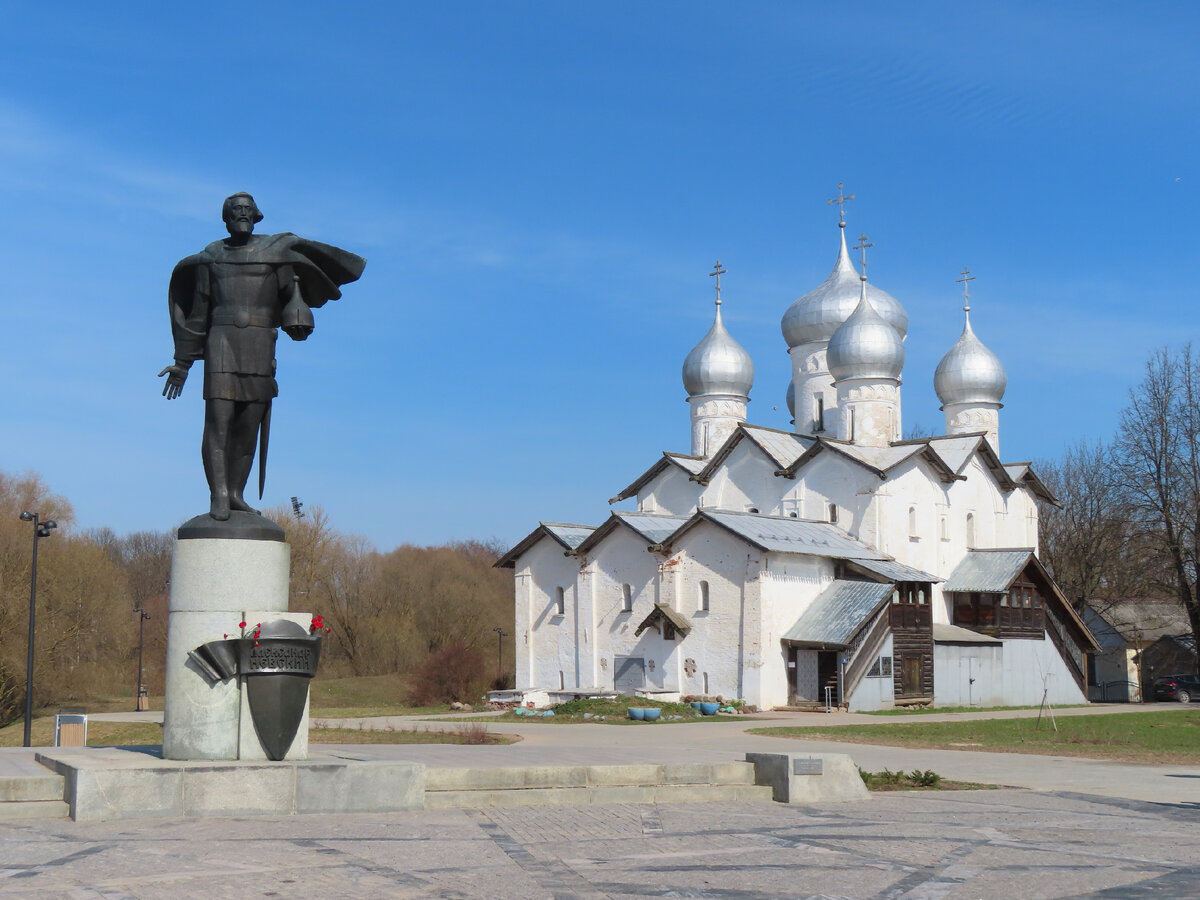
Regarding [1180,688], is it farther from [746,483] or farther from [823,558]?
[746,483]

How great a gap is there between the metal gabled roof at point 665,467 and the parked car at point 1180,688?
1761 cm

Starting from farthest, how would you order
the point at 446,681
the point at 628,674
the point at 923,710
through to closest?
the point at 628,674
the point at 446,681
the point at 923,710

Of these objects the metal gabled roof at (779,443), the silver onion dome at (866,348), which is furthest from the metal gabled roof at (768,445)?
the silver onion dome at (866,348)

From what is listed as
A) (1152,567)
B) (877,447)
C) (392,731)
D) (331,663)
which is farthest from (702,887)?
(331,663)

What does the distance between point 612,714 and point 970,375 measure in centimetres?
2359

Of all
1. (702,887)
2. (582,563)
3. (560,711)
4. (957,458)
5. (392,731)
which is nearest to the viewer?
(702,887)

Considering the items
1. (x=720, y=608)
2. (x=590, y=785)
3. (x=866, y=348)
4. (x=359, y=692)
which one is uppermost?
(x=866, y=348)

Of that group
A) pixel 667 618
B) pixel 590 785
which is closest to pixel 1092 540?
pixel 667 618

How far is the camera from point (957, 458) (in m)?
43.5

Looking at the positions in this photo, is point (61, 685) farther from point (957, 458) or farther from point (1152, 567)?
point (1152, 567)

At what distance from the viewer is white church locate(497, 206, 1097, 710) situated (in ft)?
117

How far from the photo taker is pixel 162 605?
68.2 meters

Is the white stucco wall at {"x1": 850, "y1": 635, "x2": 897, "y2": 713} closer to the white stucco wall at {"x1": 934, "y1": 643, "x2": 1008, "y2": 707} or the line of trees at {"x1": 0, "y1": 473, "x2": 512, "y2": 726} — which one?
the white stucco wall at {"x1": 934, "y1": 643, "x2": 1008, "y2": 707}

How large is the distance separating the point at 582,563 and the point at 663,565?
365 centimetres
